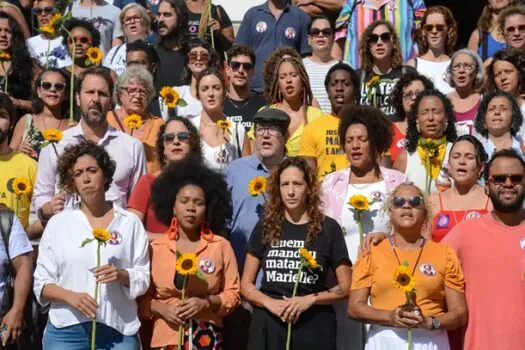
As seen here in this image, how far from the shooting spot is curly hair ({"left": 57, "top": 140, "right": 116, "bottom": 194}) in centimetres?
973

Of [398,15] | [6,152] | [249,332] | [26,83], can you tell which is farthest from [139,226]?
[398,15]

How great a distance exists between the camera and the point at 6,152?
10.8 m

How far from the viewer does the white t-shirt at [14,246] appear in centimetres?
954

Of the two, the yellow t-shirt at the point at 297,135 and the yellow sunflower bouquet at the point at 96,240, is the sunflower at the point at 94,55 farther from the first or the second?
the yellow sunflower bouquet at the point at 96,240

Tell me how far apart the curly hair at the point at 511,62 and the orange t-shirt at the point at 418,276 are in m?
3.40

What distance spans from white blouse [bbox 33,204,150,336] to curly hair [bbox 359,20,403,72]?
13.8 ft

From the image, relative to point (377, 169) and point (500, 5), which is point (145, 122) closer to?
point (377, 169)

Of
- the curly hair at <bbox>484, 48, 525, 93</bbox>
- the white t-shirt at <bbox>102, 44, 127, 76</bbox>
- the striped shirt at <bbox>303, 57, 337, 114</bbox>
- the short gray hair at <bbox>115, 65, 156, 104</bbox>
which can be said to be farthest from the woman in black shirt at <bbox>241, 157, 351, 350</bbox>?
the white t-shirt at <bbox>102, 44, 127, 76</bbox>

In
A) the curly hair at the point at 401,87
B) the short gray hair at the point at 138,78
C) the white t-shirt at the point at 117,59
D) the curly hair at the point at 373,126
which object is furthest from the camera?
the white t-shirt at the point at 117,59

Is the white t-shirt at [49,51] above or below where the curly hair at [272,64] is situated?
above

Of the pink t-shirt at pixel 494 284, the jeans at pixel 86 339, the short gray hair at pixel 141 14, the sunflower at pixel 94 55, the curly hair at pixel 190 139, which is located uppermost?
the short gray hair at pixel 141 14

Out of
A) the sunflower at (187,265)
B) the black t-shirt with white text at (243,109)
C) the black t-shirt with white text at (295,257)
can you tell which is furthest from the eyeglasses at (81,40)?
the sunflower at (187,265)

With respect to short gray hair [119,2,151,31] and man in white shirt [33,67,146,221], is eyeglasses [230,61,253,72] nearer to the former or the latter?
short gray hair [119,2,151,31]

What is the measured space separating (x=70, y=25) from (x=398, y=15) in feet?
10.6
